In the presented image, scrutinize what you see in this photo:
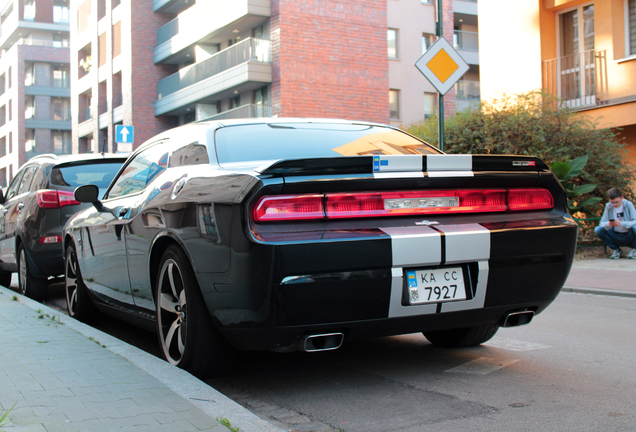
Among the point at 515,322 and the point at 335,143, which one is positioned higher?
the point at 335,143

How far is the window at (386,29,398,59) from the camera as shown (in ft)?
112

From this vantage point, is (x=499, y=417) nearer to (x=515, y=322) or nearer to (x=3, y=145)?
(x=515, y=322)

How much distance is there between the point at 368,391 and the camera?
12.6 ft

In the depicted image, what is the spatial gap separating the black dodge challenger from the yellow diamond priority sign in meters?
6.06

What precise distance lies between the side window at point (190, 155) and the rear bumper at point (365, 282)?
871mm

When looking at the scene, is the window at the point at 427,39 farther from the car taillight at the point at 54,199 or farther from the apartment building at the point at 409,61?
the car taillight at the point at 54,199

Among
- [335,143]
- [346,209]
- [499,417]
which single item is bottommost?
[499,417]

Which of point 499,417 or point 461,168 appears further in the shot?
point 461,168

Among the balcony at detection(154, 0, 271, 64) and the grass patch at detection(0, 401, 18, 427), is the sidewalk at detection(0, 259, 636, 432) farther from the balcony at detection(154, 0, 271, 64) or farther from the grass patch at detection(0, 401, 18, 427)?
the balcony at detection(154, 0, 271, 64)

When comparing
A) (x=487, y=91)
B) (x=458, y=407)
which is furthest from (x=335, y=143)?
(x=487, y=91)

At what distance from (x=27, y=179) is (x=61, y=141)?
6273 cm

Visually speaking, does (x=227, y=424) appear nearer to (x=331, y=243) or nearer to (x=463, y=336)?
(x=331, y=243)

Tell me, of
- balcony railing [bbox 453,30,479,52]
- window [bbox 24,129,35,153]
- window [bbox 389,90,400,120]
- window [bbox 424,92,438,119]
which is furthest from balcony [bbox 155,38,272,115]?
window [bbox 24,129,35,153]

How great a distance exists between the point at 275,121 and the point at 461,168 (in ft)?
5.04
